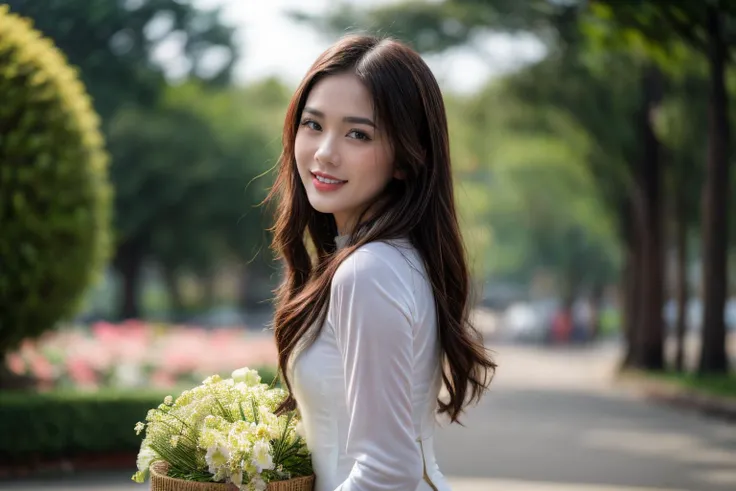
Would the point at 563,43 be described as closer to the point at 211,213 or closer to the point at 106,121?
the point at 106,121

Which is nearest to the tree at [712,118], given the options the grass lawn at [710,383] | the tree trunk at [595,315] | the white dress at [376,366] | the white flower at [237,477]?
the grass lawn at [710,383]

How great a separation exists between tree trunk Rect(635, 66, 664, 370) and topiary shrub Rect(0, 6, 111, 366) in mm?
14542

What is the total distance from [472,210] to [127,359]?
6281 millimetres

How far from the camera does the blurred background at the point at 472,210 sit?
376 inches

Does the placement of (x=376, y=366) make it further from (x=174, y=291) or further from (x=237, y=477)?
(x=174, y=291)

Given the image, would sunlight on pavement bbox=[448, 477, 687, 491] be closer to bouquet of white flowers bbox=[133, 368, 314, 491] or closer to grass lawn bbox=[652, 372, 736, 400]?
bouquet of white flowers bbox=[133, 368, 314, 491]

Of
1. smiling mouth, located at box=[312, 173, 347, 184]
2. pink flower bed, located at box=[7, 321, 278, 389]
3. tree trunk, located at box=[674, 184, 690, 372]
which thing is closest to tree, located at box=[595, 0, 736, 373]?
tree trunk, located at box=[674, 184, 690, 372]

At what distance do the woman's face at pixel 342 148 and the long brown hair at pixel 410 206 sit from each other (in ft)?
0.09

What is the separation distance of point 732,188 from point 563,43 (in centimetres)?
765

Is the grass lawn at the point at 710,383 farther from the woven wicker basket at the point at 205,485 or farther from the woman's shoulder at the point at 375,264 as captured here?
the woman's shoulder at the point at 375,264

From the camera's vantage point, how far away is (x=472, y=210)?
734 cm

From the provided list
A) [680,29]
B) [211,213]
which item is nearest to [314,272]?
[680,29]

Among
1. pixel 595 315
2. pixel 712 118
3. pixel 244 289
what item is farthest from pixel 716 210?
pixel 244 289

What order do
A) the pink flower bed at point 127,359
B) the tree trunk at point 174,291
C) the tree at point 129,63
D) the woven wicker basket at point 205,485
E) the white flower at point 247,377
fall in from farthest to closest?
the tree trunk at point 174,291 → the tree at point 129,63 → the pink flower bed at point 127,359 → the white flower at point 247,377 → the woven wicker basket at point 205,485
